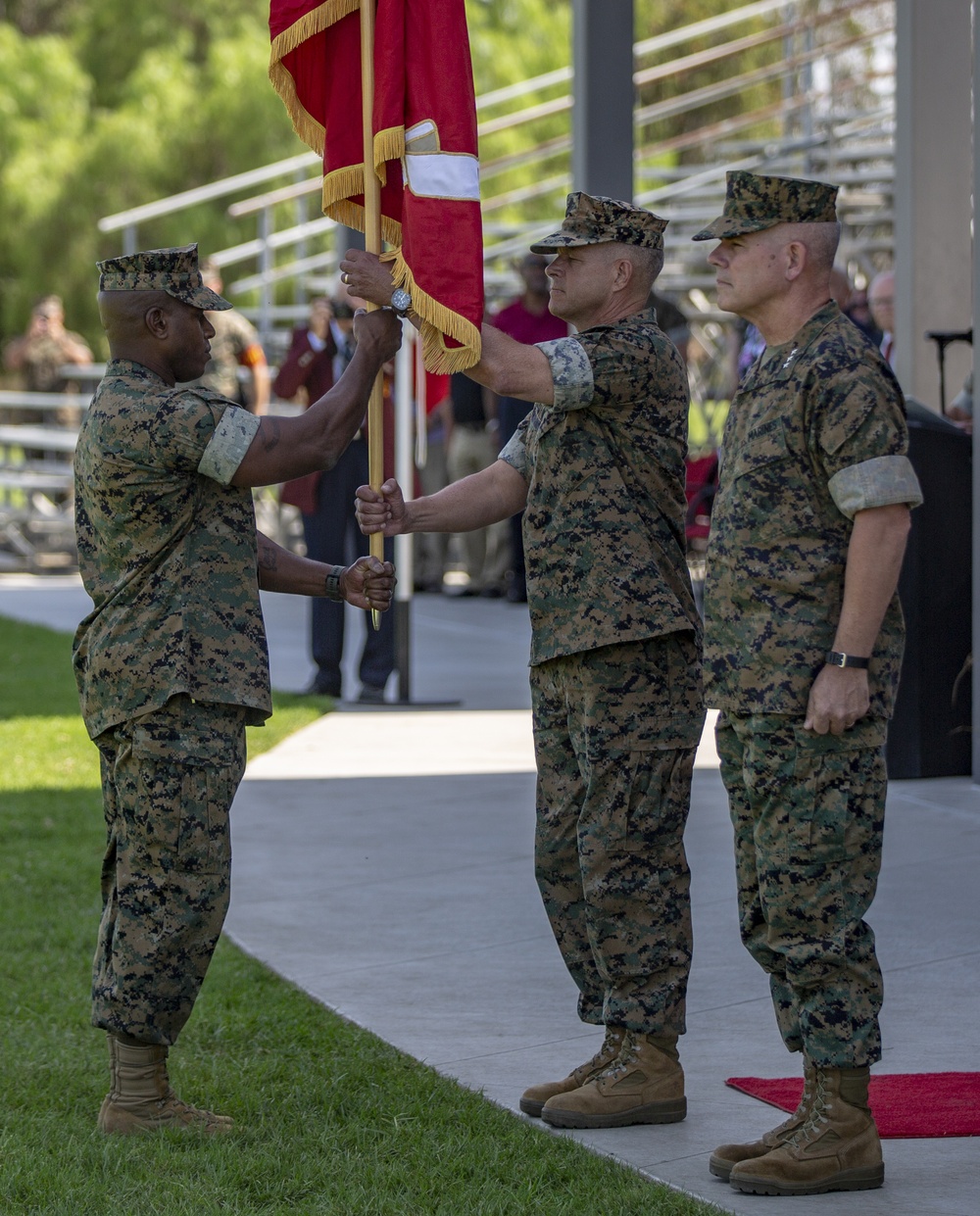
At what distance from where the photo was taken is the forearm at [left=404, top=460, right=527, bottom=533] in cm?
528

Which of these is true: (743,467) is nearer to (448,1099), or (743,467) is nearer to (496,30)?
(448,1099)

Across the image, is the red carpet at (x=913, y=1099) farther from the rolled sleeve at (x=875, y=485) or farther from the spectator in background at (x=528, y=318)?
the spectator in background at (x=528, y=318)

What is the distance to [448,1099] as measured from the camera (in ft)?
16.4

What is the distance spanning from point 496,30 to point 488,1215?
121 feet

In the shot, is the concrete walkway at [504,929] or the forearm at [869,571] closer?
the forearm at [869,571]

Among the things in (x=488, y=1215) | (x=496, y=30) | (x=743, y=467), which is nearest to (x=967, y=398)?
(x=743, y=467)

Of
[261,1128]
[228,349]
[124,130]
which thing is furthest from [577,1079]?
[124,130]

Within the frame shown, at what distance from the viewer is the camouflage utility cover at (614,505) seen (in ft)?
16.0

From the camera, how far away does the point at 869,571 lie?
429 centimetres

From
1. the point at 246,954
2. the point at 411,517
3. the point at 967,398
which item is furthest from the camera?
the point at 967,398

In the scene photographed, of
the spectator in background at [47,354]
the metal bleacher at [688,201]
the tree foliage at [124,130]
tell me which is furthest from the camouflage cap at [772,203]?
the tree foliage at [124,130]

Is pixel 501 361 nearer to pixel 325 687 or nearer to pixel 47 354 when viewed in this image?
pixel 325 687

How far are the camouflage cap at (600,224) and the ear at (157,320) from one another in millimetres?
918

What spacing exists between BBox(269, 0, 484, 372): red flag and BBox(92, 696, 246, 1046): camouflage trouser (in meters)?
1.12
